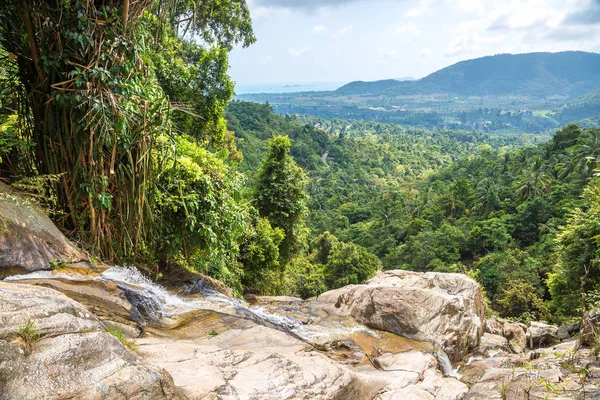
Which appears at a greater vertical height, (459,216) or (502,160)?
(502,160)

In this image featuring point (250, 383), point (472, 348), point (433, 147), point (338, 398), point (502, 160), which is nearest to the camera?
point (250, 383)

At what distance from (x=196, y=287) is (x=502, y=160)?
195 feet

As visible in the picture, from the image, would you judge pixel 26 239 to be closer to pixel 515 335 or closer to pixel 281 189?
pixel 281 189

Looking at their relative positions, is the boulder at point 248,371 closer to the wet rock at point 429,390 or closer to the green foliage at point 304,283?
the wet rock at point 429,390

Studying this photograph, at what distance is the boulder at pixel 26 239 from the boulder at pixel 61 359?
1566 mm

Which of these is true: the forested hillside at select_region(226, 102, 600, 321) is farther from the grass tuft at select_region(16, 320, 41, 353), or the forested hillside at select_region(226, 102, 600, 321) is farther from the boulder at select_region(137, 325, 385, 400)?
the grass tuft at select_region(16, 320, 41, 353)

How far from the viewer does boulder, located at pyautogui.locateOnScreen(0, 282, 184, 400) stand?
2354 millimetres

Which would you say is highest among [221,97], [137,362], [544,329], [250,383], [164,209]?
[221,97]

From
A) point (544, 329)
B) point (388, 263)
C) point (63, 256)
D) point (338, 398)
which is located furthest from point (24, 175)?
point (388, 263)

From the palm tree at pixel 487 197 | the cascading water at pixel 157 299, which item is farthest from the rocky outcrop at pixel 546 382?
the palm tree at pixel 487 197

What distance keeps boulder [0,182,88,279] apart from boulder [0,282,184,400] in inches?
61.7

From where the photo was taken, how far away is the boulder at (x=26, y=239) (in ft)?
14.2

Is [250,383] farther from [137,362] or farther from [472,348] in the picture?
[472,348]

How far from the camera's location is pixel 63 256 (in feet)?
16.1
